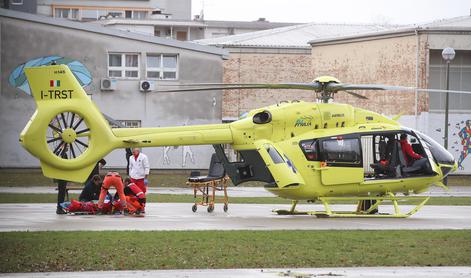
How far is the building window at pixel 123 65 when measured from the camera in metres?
53.3

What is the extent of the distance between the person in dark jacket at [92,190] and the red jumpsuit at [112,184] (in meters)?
0.89

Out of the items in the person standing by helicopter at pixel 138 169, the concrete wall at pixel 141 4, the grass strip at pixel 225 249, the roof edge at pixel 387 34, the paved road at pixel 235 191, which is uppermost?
the concrete wall at pixel 141 4

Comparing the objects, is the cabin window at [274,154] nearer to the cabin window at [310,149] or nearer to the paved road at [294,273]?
the cabin window at [310,149]

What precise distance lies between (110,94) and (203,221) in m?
30.5

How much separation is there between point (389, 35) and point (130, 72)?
45.7 feet

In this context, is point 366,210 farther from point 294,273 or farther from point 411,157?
point 294,273

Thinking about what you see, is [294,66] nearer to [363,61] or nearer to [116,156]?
[363,61]

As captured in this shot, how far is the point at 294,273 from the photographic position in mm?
15297

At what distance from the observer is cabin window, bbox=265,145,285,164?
2436 centimetres

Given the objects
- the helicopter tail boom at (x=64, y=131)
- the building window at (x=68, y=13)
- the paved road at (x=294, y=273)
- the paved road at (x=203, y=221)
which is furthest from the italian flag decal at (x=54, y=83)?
the building window at (x=68, y=13)

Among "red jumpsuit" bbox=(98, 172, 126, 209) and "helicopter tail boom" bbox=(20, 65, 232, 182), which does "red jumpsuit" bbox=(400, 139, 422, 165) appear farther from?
"red jumpsuit" bbox=(98, 172, 126, 209)

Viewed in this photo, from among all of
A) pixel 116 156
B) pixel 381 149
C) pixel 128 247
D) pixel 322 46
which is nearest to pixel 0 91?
pixel 116 156

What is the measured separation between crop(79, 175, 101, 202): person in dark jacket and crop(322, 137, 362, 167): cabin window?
580 cm

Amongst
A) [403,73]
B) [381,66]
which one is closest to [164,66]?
[381,66]
